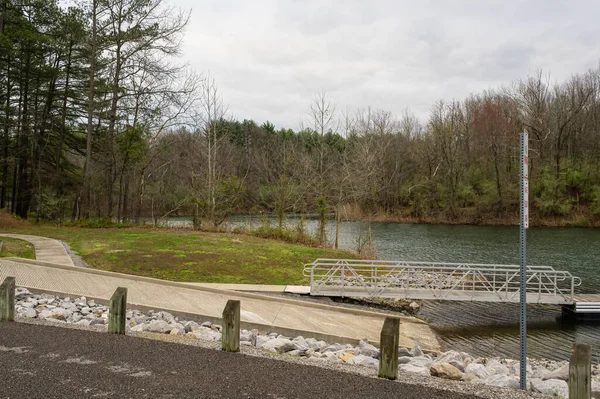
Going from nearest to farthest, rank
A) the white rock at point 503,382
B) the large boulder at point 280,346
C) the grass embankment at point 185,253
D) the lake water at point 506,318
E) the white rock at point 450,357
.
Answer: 1. the white rock at point 503,382
2. the large boulder at point 280,346
3. the white rock at point 450,357
4. the lake water at point 506,318
5. the grass embankment at point 185,253

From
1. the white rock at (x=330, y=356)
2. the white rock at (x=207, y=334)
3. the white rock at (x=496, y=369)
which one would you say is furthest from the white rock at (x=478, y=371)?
the white rock at (x=207, y=334)

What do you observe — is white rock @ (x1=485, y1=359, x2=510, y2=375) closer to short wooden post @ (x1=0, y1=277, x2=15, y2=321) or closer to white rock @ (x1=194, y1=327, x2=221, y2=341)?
white rock @ (x1=194, y1=327, x2=221, y2=341)

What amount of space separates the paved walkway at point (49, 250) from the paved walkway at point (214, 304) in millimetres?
1323

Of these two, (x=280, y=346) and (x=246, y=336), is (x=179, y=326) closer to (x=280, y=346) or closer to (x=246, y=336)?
(x=246, y=336)

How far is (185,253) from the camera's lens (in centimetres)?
1811

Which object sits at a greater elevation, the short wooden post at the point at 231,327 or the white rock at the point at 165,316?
the short wooden post at the point at 231,327

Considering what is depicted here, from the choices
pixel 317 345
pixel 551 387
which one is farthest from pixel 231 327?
pixel 551 387

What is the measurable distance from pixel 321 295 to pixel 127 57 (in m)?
20.1

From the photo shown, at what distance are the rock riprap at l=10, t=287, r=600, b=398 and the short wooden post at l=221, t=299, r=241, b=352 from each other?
3.41 ft

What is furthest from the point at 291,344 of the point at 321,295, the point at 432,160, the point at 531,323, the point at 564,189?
the point at 432,160

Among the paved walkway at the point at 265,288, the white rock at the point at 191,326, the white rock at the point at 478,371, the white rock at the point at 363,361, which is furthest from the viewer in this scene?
the paved walkway at the point at 265,288

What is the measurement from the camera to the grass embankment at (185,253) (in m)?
15.2

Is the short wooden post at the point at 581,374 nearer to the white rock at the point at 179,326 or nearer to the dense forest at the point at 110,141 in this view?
the white rock at the point at 179,326

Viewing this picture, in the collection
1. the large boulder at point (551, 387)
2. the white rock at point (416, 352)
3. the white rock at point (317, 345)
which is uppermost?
the large boulder at point (551, 387)
